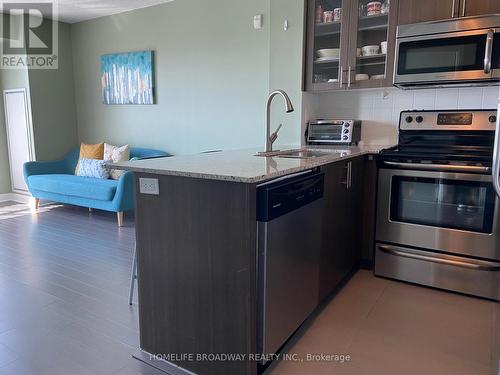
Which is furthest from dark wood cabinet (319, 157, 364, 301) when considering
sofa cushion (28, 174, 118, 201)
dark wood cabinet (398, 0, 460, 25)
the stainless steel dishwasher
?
sofa cushion (28, 174, 118, 201)

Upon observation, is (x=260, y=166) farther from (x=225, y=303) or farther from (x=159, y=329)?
(x=159, y=329)

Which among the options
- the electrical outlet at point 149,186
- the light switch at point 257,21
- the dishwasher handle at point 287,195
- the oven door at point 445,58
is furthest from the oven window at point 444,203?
the light switch at point 257,21

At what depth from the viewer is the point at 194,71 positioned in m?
4.39

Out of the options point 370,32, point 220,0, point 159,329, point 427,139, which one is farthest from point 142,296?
point 220,0

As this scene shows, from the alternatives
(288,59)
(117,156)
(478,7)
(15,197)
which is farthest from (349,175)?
(15,197)

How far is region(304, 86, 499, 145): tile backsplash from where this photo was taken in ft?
9.61

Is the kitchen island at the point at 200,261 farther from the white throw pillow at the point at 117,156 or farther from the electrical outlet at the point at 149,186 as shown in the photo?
the white throw pillow at the point at 117,156

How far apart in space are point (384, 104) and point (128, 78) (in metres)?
3.26

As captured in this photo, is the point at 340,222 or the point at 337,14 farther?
the point at 337,14

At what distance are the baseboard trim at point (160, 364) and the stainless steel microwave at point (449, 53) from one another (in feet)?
8.01

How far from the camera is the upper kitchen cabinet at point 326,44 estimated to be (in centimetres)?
309

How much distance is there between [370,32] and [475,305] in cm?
215

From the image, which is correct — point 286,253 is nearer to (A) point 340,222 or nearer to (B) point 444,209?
(A) point 340,222

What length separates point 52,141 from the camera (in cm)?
547
